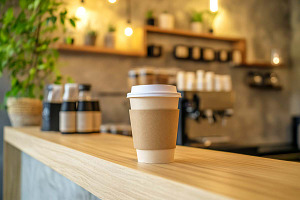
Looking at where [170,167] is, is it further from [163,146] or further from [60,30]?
[60,30]

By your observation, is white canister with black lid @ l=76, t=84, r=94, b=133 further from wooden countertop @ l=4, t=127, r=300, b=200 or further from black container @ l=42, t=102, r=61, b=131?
wooden countertop @ l=4, t=127, r=300, b=200

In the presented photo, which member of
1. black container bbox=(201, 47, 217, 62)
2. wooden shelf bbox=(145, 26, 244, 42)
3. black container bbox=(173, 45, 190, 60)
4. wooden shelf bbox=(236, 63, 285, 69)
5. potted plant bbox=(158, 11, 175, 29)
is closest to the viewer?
wooden shelf bbox=(145, 26, 244, 42)

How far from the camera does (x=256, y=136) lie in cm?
491

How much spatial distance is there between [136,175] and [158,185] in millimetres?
74

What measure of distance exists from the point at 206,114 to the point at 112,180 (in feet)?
9.51

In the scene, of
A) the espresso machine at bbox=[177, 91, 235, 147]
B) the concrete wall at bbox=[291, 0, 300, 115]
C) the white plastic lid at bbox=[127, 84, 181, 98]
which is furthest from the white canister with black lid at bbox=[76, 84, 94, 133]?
the concrete wall at bbox=[291, 0, 300, 115]

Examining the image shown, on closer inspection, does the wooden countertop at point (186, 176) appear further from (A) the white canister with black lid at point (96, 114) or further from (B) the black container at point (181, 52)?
(B) the black container at point (181, 52)

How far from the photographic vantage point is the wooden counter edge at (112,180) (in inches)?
19.2

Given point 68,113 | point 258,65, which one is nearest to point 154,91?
point 68,113

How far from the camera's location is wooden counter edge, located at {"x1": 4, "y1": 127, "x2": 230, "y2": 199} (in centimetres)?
49

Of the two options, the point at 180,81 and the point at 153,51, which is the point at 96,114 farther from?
the point at 153,51

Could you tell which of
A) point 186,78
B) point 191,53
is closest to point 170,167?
point 186,78

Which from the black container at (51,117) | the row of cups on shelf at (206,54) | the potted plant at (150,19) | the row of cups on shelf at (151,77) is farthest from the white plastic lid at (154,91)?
the row of cups on shelf at (206,54)

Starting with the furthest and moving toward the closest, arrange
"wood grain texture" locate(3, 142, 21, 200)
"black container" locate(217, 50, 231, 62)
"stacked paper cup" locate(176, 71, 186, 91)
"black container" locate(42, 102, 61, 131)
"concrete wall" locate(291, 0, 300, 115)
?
1. "concrete wall" locate(291, 0, 300, 115)
2. "black container" locate(217, 50, 231, 62)
3. "stacked paper cup" locate(176, 71, 186, 91)
4. "wood grain texture" locate(3, 142, 21, 200)
5. "black container" locate(42, 102, 61, 131)
